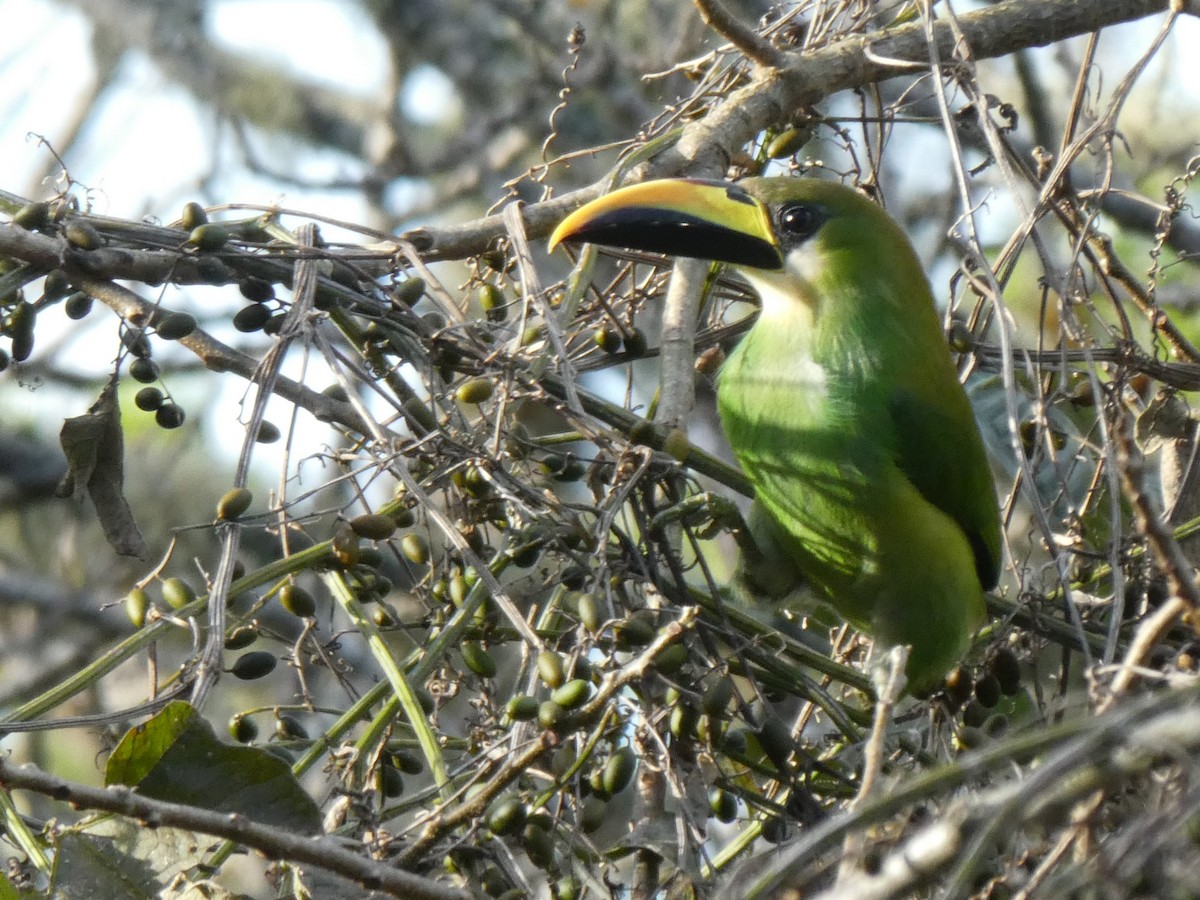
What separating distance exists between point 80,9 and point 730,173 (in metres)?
5.04

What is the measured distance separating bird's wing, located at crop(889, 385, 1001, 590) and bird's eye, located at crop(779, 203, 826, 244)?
349mm

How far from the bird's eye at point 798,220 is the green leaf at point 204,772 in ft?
4.91

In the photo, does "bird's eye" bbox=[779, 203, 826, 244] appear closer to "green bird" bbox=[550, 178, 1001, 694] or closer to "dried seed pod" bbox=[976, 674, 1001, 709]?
"green bird" bbox=[550, 178, 1001, 694]

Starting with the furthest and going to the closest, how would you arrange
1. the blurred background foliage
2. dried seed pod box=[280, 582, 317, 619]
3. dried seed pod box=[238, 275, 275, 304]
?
dried seed pod box=[238, 275, 275, 304] < dried seed pod box=[280, 582, 317, 619] < the blurred background foliage

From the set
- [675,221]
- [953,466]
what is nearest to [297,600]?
[675,221]

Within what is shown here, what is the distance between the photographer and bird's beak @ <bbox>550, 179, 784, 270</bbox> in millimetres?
2264

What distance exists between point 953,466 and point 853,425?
26cm

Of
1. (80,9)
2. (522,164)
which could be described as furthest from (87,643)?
(80,9)

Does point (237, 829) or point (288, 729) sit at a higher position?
point (288, 729)

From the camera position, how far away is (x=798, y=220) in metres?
2.71

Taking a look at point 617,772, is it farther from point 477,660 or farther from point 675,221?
point 675,221

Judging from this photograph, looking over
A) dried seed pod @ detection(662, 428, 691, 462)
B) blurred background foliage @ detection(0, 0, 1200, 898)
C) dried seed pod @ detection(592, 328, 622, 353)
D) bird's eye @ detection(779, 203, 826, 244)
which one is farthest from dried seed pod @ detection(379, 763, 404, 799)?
bird's eye @ detection(779, 203, 826, 244)

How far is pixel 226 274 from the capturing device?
1.98m

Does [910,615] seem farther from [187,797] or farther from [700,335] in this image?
[187,797]
